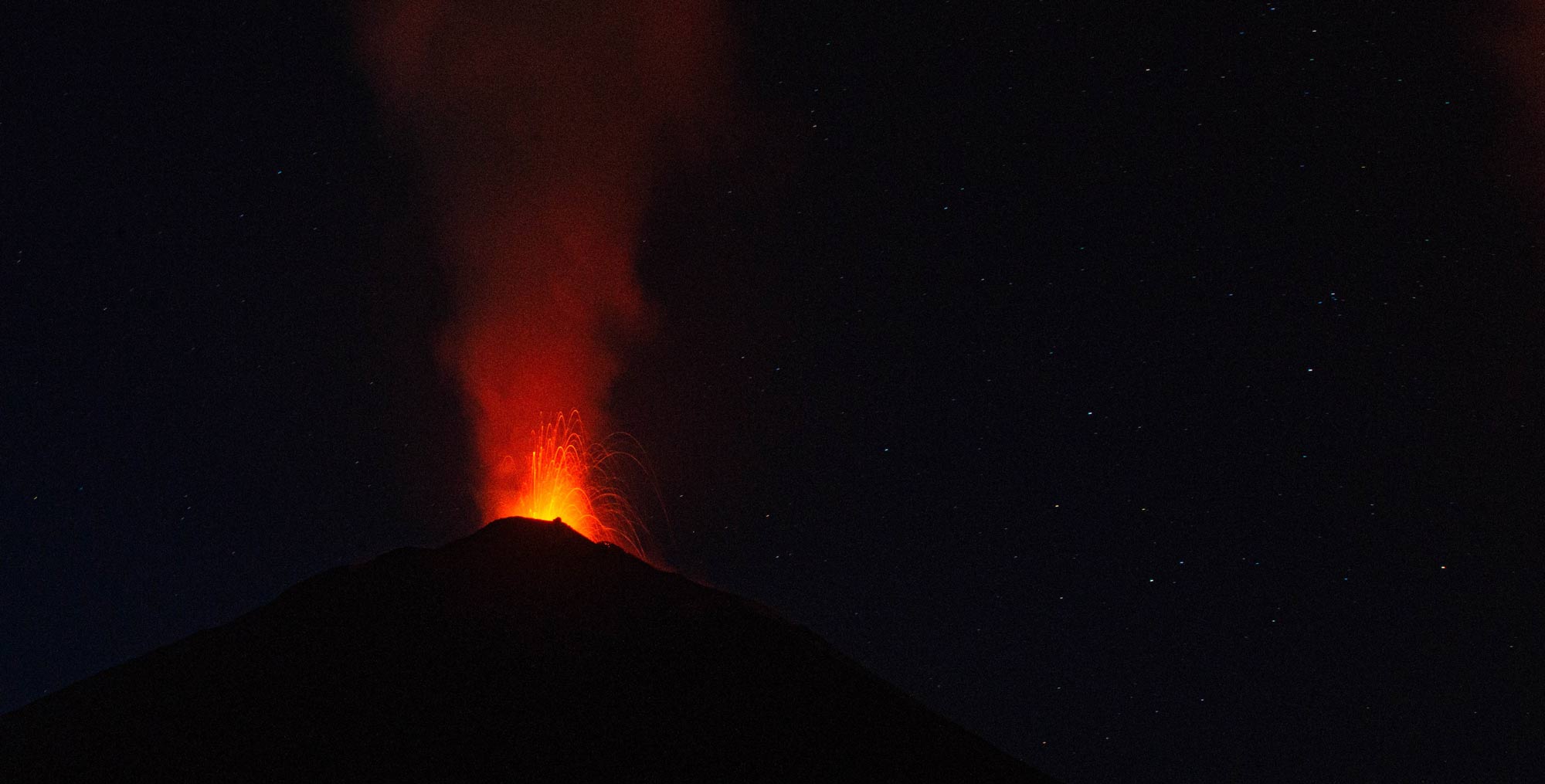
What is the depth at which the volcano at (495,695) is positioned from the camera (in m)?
12.7

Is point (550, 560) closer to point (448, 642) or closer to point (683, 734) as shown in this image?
point (448, 642)

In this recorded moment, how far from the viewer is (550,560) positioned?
17.5 meters

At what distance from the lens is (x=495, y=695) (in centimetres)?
1393

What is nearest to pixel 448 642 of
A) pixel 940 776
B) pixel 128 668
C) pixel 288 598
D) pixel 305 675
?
pixel 305 675

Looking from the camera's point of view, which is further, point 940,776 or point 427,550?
point 427,550

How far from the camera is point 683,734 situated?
13641mm

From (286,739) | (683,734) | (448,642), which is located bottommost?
(286,739)

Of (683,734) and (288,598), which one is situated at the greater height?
(288,598)

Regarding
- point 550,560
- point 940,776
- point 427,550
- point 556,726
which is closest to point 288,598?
point 427,550

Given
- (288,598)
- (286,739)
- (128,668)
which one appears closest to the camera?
(286,739)

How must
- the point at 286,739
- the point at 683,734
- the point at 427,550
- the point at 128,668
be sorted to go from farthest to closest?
1. the point at 427,550
2. the point at 128,668
3. the point at 683,734
4. the point at 286,739

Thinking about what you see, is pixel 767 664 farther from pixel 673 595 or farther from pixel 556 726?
pixel 556 726

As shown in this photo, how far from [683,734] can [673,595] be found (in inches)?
142

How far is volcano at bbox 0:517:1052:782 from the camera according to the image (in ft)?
41.6
